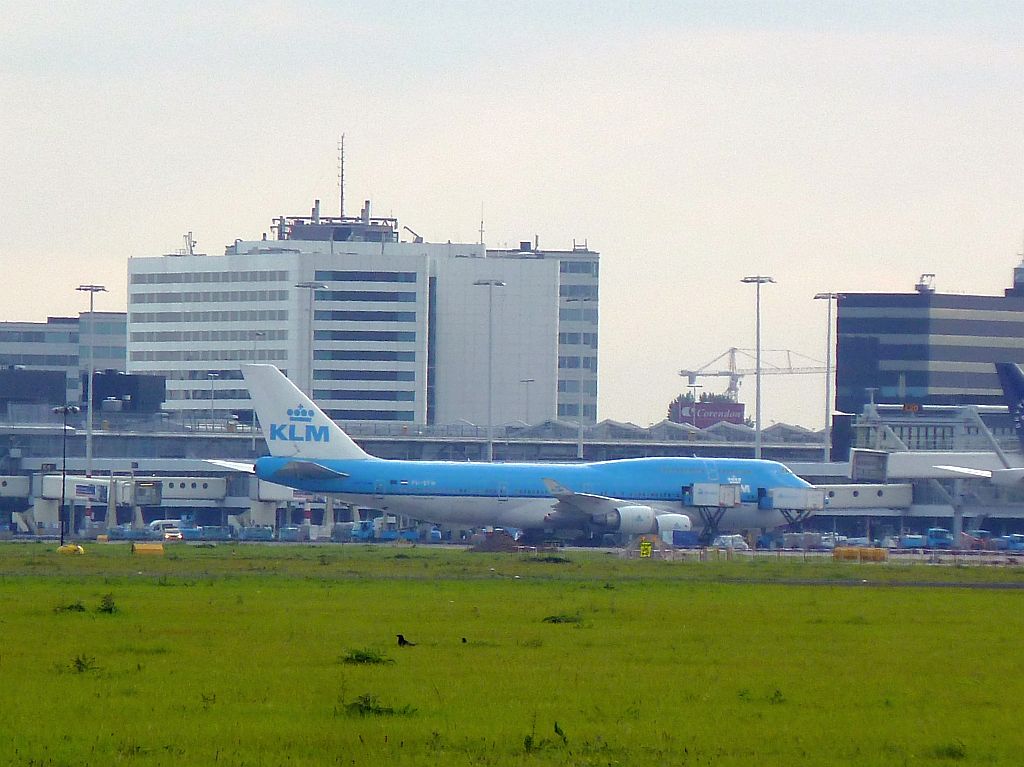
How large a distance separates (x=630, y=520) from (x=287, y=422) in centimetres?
1851

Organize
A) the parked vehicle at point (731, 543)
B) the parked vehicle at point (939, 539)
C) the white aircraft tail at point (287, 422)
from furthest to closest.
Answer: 1. the parked vehicle at point (939, 539)
2. the parked vehicle at point (731, 543)
3. the white aircraft tail at point (287, 422)

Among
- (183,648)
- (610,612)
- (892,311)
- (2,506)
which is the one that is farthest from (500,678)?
(892,311)

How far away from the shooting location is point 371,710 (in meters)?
22.1

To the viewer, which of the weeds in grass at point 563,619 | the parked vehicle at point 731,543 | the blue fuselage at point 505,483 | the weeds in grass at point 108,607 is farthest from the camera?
the parked vehicle at point 731,543

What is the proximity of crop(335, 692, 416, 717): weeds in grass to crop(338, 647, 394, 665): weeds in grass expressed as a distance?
17.3 feet

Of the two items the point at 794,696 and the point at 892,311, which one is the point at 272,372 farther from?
the point at 892,311

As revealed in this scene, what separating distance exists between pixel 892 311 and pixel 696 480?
4334 inches

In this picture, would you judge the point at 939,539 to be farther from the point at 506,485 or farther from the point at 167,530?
the point at 167,530

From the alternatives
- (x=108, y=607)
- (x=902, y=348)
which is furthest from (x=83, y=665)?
(x=902, y=348)

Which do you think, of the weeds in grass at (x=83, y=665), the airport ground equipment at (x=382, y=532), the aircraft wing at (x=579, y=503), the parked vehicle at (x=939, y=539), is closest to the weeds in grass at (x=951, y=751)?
the weeds in grass at (x=83, y=665)

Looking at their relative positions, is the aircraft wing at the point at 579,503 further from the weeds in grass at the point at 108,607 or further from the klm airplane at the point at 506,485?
the weeds in grass at the point at 108,607

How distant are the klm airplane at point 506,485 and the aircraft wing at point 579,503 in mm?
53

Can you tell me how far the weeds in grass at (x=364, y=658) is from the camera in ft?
91.1

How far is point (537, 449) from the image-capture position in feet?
551
